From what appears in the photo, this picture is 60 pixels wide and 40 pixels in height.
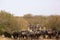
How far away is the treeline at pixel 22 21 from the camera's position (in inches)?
517

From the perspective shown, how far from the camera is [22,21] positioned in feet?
44.3

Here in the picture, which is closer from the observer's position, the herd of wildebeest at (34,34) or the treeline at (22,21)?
the herd of wildebeest at (34,34)

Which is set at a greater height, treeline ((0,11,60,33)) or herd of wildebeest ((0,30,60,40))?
treeline ((0,11,60,33))

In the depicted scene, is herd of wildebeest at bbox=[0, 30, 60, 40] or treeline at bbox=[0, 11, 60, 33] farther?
treeline at bbox=[0, 11, 60, 33]

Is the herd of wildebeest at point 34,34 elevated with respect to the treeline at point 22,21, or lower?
lower

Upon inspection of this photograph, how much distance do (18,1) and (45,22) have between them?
2356mm

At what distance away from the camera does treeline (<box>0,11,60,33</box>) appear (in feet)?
43.1

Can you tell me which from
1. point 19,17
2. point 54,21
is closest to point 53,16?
point 54,21

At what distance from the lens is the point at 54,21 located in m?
13.5

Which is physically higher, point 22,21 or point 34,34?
point 22,21

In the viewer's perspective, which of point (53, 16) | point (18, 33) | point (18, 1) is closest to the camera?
point (18, 33)

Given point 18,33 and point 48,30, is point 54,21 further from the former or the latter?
point 18,33

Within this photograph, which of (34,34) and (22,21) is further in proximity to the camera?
(22,21)

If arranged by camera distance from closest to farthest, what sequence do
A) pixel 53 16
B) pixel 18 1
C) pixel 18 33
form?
1. pixel 18 33
2. pixel 53 16
3. pixel 18 1
